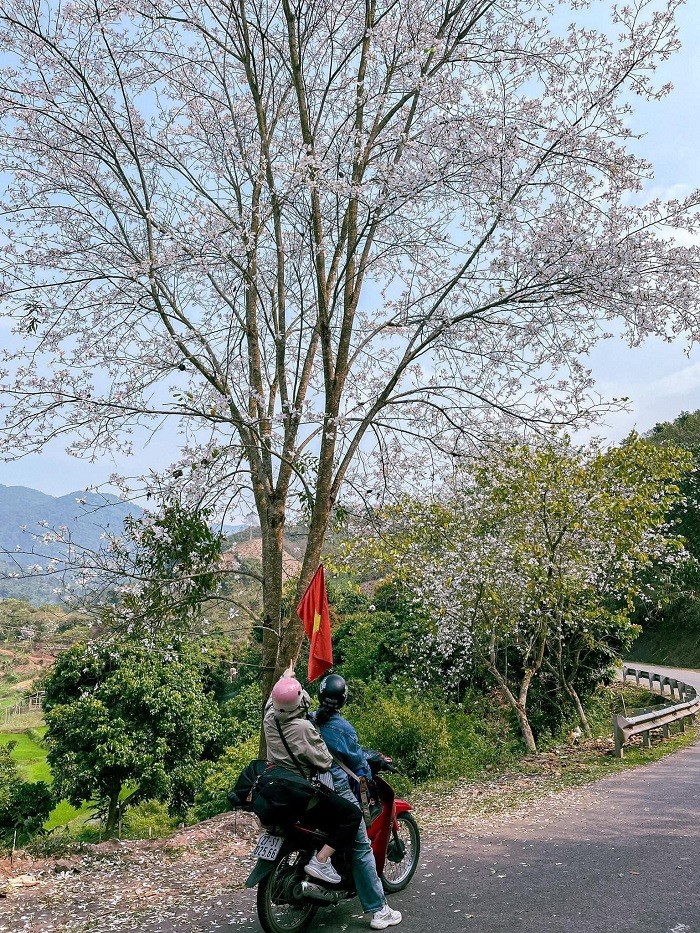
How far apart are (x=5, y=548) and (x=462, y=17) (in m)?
7.17

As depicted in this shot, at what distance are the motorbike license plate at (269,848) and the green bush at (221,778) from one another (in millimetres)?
15940

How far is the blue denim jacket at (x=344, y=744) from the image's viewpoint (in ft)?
14.0

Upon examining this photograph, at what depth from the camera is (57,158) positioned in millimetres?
7320

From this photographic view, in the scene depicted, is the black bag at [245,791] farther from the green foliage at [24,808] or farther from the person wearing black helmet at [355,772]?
the green foliage at [24,808]

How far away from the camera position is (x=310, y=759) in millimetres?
4016

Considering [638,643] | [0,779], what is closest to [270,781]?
[0,779]

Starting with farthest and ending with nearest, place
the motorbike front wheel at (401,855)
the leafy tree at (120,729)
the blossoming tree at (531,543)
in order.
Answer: the leafy tree at (120,729), the blossoming tree at (531,543), the motorbike front wheel at (401,855)

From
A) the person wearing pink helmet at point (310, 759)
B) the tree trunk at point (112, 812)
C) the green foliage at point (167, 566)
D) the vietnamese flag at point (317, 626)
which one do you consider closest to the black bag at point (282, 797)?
the person wearing pink helmet at point (310, 759)

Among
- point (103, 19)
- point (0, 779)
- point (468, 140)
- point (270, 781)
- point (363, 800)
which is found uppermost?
point (103, 19)

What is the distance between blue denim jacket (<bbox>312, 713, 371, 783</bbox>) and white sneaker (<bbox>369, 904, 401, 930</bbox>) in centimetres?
74

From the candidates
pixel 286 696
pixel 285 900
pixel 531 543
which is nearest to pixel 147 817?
pixel 531 543

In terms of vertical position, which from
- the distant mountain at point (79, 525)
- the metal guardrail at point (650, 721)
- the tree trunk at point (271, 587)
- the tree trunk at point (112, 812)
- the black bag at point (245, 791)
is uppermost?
the distant mountain at point (79, 525)

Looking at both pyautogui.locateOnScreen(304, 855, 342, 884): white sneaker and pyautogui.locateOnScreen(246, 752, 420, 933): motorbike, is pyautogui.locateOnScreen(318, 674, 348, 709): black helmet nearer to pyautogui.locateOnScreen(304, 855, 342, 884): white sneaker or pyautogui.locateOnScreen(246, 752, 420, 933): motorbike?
pyautogui.locateOnScreen(246, 752, 420, 933): motorbike

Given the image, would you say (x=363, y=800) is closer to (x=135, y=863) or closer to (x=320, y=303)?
(x=135, y=863)
